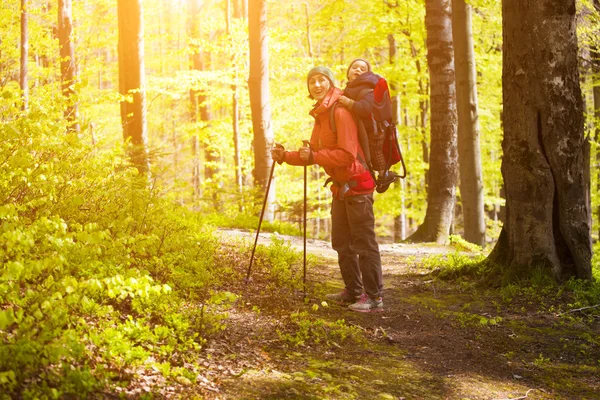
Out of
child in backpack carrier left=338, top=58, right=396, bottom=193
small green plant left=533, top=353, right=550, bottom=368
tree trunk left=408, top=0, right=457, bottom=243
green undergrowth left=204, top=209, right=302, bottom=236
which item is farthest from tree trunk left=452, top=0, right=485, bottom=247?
small green plant left=533, top=353, right=550, bottom=368

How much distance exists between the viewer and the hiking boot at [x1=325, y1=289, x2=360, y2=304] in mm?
5836

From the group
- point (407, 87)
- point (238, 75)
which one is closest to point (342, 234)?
point (407, 87)

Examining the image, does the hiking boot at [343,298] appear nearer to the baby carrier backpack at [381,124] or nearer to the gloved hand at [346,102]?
the baby carrier backpack at [381,124]

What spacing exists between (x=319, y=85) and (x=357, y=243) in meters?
1.61

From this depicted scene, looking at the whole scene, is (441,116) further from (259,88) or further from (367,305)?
(367,305)

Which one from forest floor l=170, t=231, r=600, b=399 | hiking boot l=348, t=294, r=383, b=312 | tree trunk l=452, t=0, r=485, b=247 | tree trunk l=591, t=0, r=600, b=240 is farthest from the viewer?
tree trunk l=591, t=0, r=600, b=240

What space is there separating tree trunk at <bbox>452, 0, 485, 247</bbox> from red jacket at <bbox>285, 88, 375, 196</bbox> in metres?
5.69

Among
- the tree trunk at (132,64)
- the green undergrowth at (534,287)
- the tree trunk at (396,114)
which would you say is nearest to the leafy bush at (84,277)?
the green undergrowth at (534,287)

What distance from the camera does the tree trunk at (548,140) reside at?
6156 mm

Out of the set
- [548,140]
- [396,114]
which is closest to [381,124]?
[548,140]

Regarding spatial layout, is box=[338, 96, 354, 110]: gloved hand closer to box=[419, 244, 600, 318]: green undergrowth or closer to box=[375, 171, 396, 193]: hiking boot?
box=[375, 171, 396, 193]: hiking boot

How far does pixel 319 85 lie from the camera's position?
556 centimetres

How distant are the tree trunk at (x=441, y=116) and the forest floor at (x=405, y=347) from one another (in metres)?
4.47

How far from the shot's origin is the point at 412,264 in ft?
27.8
